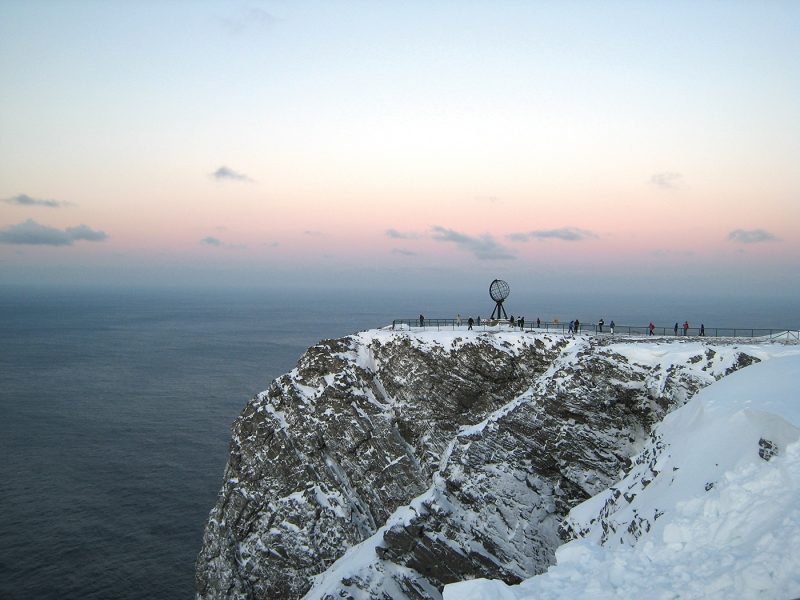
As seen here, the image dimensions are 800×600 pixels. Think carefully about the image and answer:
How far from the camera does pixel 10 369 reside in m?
110

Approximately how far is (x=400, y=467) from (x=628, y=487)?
2001cm

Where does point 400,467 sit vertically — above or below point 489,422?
below

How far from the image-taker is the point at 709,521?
16453mm

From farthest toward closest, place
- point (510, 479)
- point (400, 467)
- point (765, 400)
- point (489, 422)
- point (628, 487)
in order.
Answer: point (400, 467) < point (489, 422) < point (510, 479) < point (628, 487) < point (765, 400)

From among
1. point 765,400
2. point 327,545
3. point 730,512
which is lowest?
point 327,545

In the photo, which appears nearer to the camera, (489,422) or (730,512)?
(730,512)

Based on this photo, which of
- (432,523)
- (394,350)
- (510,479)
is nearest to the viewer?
(432,523)

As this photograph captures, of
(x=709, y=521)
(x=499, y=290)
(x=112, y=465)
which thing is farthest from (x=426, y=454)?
(x=112, y=465)

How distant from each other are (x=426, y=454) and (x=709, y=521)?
2700 centimetres

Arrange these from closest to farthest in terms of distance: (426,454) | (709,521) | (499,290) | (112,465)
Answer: (709,521) < (426,454) < (499,290) < (112,465)

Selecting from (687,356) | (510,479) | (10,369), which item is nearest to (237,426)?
(510,479)

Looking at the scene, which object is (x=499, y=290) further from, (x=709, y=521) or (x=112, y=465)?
(x=112, y=465)

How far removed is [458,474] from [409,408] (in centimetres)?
1085

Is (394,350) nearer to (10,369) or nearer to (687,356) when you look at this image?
(687,356)
